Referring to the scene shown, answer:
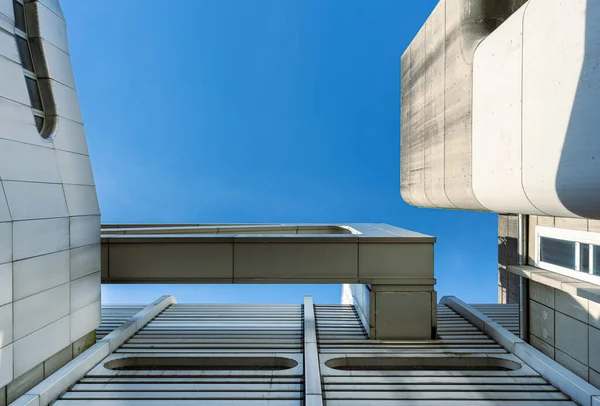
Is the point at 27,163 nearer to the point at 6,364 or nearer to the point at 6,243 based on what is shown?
the point at 6,243

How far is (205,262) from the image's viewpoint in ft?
40.8

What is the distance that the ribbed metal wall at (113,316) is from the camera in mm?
12984

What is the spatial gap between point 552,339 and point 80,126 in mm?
14790

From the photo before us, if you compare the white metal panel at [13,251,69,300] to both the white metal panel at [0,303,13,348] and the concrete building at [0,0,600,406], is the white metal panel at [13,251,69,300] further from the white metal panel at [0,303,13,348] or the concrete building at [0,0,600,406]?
the white metal panel at [0,303,13,348]

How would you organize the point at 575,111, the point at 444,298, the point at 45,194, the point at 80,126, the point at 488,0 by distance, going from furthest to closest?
the point at 444,298 → the point at 488,0 → the point at 80,126 → the point at 45,194 → the point at 575,111

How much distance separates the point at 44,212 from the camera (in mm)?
8812

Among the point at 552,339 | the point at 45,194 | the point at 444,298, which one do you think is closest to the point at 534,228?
the point at 552,339

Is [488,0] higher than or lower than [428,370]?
higher

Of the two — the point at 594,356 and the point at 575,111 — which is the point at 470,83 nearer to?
the point at 575,111

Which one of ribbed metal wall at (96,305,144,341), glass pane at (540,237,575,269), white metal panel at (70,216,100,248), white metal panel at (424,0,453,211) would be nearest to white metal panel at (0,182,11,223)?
white metal panel at (70,216,100,248)

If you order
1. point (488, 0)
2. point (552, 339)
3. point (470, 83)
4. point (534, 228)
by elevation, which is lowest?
point (552, 339)

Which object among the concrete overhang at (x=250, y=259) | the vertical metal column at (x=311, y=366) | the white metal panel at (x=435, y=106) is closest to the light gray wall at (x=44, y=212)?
the concrete overhang at (x=250, y=259)

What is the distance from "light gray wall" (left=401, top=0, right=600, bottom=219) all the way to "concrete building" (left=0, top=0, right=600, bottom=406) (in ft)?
0.21

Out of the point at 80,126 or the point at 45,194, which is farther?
the point at 80,126
